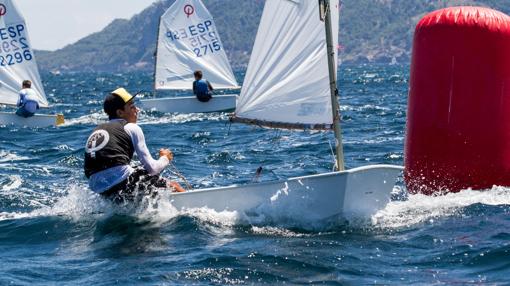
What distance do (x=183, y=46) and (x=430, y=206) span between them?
1936cm

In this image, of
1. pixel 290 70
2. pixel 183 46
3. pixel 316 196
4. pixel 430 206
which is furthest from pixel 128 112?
pixel 183 46

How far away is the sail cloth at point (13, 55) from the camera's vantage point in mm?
23625

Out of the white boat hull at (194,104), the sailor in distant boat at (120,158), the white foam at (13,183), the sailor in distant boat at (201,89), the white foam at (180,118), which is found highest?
the sailor in distant boat at (120,158)

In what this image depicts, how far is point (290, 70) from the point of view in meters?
9.34

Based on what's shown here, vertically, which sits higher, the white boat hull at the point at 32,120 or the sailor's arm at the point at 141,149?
the sailor's arm at the point at 141,149

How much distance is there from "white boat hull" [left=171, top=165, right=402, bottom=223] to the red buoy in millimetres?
1414

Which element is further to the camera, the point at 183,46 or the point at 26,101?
the point at 183,46

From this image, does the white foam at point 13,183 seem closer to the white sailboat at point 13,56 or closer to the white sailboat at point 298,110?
the white sailboat at point 298,110

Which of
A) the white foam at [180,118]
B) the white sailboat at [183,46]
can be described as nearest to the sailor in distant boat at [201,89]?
the white foam at [180,118]

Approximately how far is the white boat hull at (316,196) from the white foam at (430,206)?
208 mm

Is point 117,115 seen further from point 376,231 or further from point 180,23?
point 180,23

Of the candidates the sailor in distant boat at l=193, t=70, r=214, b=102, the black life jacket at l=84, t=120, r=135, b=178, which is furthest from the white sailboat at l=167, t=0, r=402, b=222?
the sailor in distant boat at l=193, t=70, r=214, b=102

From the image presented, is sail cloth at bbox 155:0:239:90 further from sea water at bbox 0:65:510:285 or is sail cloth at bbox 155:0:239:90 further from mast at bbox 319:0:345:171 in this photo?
mast at bbox 319:0:345:171

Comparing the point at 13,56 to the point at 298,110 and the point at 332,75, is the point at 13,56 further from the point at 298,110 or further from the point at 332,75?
the point at 332,75
